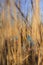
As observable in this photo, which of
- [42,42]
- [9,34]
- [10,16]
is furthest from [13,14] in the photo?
[42,42]

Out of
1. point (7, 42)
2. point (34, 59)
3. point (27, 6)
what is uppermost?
point (27, 6)

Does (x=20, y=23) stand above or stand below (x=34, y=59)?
above

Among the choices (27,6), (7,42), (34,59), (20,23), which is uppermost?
(27,6)

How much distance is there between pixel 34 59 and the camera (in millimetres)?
890

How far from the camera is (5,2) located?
823 millimetres

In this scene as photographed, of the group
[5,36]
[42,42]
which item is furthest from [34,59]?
[5,36]

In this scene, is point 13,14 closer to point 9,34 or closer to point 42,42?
point 9,34

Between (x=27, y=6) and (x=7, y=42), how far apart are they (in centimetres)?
26

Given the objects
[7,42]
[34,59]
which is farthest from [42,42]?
[7,42]

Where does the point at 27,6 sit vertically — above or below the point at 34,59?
above

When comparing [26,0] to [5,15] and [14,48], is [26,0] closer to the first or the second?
[5,15]

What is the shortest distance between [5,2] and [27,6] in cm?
13

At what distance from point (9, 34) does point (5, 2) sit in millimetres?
195

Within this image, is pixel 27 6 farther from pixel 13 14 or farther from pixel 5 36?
pixel 5 36
